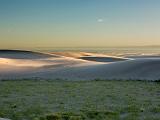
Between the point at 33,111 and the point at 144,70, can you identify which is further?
the point at 144,70

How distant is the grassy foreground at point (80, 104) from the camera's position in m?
11.1

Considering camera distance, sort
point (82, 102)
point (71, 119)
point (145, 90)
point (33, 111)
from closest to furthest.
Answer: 1. point (71, 119)
2. point (33, 111)
3. point (82, 102)
4. point (145, 90)

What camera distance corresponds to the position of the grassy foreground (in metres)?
11.1

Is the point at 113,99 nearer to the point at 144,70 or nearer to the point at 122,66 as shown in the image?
the point at 144,70

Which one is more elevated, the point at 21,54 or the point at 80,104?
the point at 21,54

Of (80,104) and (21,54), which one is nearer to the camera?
(80,104)

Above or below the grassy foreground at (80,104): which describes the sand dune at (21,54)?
above

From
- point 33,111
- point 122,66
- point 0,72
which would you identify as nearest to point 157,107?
point 33,111

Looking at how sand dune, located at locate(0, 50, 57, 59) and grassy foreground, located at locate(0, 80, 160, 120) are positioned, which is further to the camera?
sand dune, located at locate(0, 50, 57, 59)

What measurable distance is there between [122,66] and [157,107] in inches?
692

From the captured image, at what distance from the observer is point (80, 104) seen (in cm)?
1328

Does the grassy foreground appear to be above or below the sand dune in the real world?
below

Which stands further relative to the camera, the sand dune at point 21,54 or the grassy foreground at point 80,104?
the sand dune at point 21,54

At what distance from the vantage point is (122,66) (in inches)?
1177
